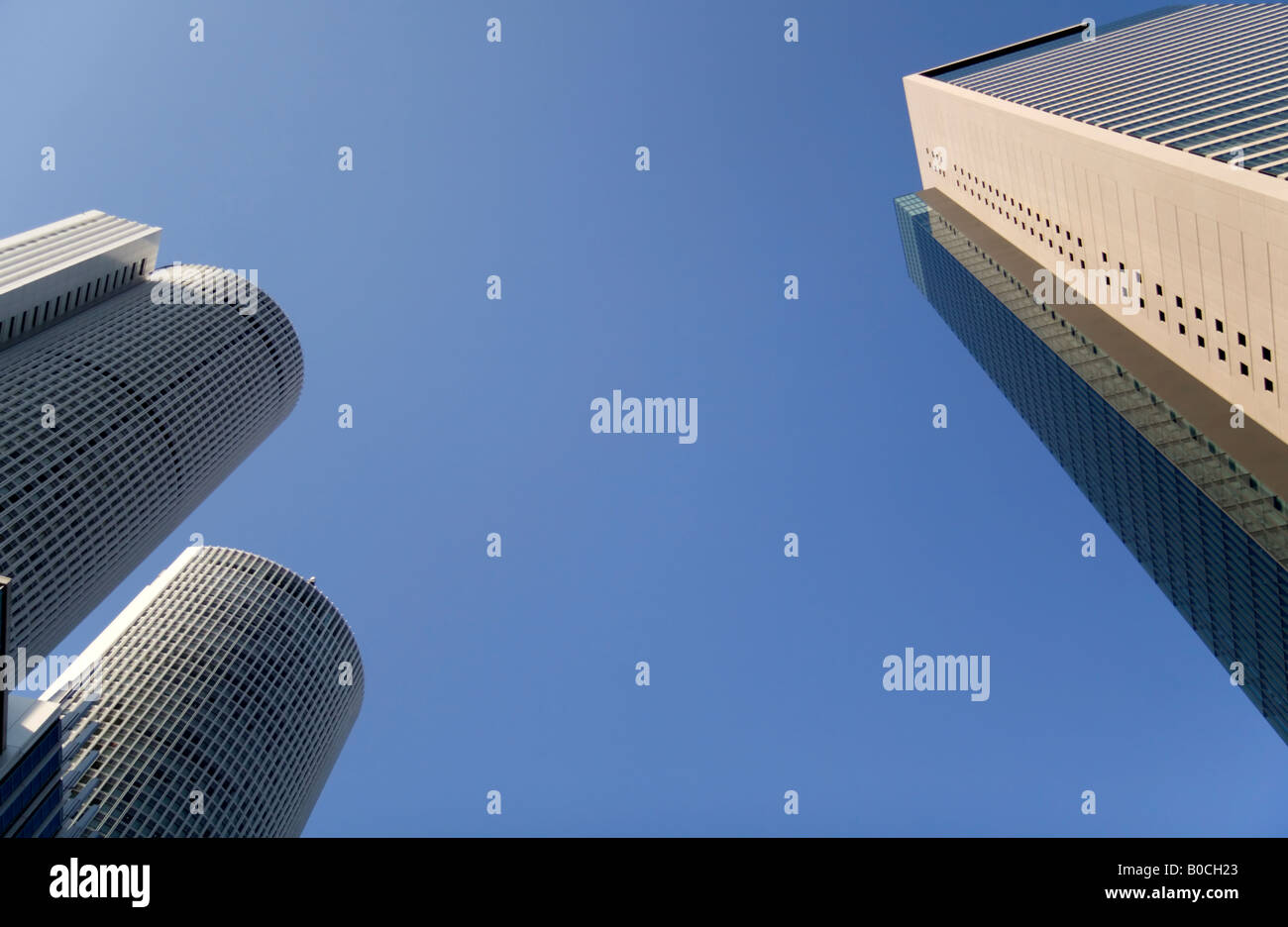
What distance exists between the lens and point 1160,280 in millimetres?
55812

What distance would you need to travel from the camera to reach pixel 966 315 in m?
108

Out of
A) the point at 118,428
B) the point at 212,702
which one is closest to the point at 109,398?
the point at 118,428

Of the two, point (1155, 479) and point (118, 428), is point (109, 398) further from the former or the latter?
point (1155, 479)

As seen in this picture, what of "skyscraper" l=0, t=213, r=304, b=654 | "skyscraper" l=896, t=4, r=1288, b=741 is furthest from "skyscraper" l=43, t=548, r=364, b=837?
"skyscraper" l=896, t=4, r=1288, b=741

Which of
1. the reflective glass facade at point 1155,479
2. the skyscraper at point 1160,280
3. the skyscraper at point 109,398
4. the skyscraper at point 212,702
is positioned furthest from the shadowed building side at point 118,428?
the skyscraper at point 1160,280

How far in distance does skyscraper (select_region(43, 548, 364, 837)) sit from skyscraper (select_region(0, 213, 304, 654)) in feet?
25.5

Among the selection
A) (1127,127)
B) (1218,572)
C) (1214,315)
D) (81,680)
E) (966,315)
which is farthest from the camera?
(966,315)

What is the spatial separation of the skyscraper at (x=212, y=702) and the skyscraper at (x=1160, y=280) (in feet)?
289

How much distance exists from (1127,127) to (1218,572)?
33.1 m

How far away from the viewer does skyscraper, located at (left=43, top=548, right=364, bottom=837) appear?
82.1 m

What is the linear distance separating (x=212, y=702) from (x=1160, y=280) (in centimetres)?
10599

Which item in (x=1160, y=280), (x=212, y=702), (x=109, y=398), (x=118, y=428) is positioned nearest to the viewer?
(x=1160, y=280)
